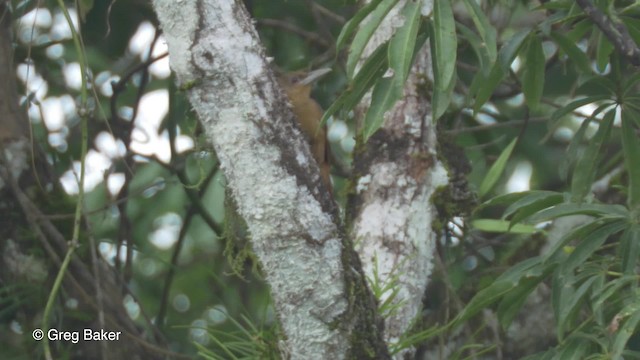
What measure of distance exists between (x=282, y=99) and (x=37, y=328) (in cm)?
167

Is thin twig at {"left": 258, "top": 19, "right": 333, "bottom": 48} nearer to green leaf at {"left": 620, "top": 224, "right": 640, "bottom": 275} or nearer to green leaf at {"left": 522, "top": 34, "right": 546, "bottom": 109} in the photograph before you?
green leaf at {"left": 522, "top": 34, "right": 546, "bottom": 109}

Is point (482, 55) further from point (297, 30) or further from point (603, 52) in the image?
point (297, 30)

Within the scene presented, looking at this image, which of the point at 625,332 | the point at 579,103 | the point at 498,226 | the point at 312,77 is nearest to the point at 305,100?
the point at 312,77

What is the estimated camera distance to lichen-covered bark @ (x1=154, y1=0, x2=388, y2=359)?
2012 millimetres

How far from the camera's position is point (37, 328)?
11.1 ft

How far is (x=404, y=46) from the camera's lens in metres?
2.06

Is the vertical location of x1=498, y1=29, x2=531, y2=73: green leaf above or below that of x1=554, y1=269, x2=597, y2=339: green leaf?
above

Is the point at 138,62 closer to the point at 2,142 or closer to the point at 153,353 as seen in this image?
the point at 2,142

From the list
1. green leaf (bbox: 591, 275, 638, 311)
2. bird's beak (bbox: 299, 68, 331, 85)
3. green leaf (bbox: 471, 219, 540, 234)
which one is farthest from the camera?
bird's beak (bbox: 299, 68, 331, 85)

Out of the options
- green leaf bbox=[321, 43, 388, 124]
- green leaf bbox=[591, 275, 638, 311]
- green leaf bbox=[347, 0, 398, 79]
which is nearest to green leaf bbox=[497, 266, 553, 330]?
green leaf bbox=[591, 275, 638, 311]

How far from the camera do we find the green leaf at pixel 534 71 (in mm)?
2371

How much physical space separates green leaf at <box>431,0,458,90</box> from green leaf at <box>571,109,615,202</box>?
46 cm

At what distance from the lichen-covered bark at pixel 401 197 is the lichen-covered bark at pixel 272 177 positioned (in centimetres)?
47

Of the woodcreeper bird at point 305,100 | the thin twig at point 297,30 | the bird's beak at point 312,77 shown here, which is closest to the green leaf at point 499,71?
the woodcreeper bird at point 305,100
